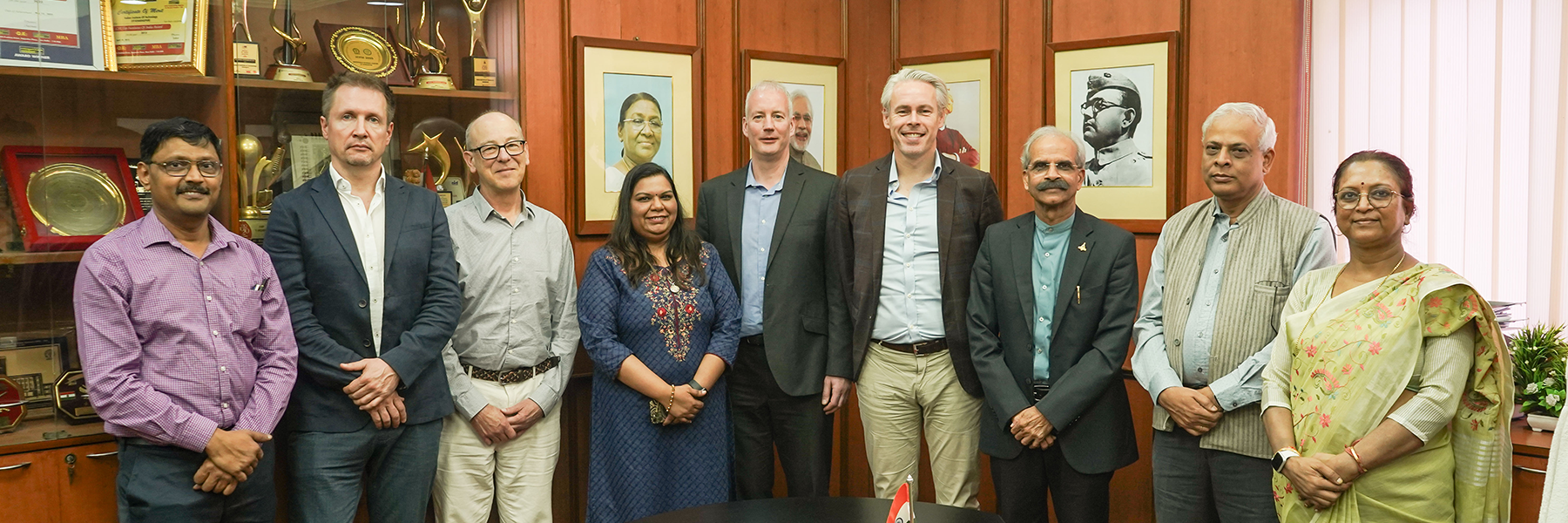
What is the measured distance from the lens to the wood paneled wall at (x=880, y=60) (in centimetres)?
377

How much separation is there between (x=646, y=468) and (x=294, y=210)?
1318mm

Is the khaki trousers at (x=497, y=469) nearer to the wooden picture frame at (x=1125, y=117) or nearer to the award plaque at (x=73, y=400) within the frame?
the award plaque at (x=73, y=400)

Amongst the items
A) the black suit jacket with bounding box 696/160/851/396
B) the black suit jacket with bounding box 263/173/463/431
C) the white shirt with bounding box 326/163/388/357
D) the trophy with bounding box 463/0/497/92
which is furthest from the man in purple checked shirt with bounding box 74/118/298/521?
the black suit jacket with bounding box 696/160/851/396

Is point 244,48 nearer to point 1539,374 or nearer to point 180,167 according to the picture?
point 180,167

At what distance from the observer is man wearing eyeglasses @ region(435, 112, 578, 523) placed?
10.9 feet

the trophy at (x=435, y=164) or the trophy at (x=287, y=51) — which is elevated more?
the trophy at (x=287, y=51)

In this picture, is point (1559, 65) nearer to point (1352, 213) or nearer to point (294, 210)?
point (1352, 213)

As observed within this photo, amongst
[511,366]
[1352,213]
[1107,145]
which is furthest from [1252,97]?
[511,366]

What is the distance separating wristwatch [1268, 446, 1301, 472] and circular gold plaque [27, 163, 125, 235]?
11.1ft

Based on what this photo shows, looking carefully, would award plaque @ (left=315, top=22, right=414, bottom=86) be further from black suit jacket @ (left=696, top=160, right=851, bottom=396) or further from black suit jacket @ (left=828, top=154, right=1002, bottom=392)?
black suit jacket @ (left=828, top=154, right=1002, bottom=392)

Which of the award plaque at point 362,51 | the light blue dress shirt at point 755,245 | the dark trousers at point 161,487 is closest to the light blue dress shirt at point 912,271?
the light blue dress shirt at point 755,245

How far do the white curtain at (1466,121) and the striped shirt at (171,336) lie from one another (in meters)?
3.51

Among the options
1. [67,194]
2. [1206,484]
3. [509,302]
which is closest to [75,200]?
[67,194]

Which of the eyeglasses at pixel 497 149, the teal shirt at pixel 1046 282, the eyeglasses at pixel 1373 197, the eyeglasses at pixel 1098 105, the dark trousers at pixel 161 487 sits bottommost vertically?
the dark trousers at pixel 161 487
